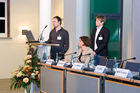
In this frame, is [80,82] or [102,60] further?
[102,60]

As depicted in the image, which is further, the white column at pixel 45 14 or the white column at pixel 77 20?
the white column at pixel 77 20

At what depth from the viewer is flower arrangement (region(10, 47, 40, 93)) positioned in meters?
4.68

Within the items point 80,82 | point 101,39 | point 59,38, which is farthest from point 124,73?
point 59,38

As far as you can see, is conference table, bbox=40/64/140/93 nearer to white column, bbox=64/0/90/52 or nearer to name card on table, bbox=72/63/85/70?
name card on table, bbox=72/63/85/70

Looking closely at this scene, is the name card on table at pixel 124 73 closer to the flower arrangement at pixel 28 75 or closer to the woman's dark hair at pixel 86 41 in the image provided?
the woman's dark hair at pixel 86 41

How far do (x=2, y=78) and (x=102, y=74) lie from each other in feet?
20.6

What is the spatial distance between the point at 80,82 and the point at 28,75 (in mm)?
1414

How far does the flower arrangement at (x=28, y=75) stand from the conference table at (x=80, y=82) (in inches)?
6.3

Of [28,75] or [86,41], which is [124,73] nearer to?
[86,41]

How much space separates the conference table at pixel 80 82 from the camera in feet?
9.29

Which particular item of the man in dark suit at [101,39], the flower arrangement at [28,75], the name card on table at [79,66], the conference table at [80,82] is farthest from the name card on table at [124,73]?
the flower arrangement at [28,75]

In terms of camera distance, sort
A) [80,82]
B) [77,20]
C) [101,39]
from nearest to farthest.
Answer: [80,82] < [101,39] < [77,20]

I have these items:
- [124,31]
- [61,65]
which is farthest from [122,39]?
[61,65]

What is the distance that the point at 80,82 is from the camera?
11.6 feet
